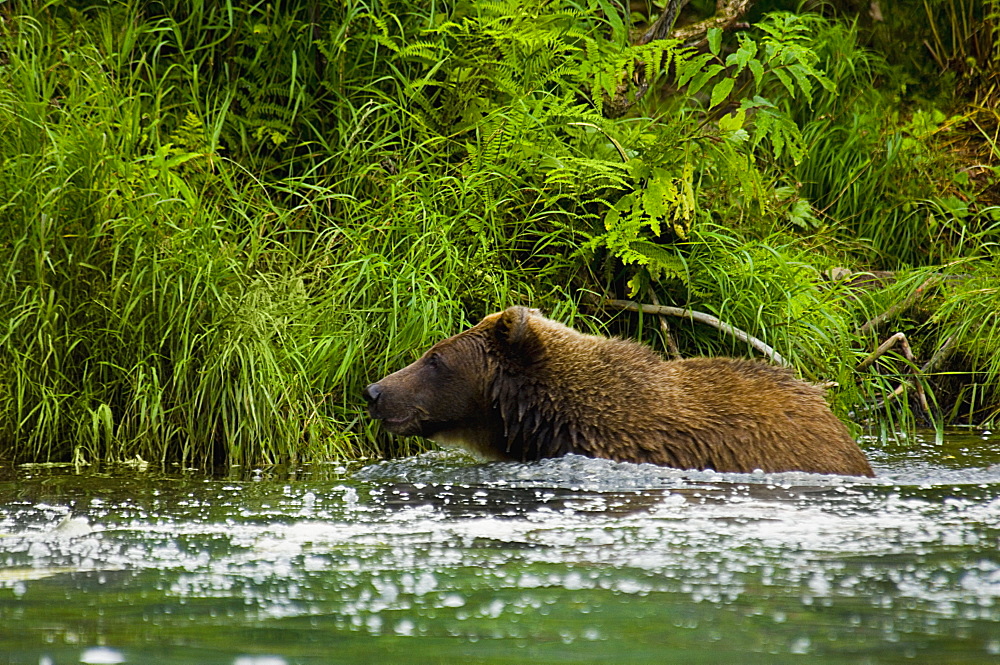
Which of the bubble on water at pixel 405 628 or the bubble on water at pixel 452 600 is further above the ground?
the bubble on water at pixel 452 600

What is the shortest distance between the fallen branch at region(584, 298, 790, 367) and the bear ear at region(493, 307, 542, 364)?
4.41ft

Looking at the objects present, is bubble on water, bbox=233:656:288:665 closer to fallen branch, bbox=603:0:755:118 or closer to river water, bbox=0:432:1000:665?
river water, bbox=0:432:1000:665

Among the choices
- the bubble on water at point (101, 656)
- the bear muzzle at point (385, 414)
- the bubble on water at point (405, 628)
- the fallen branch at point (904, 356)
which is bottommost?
the bubble on water at point (101, 656)

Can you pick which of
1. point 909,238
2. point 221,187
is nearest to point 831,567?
point 221,187

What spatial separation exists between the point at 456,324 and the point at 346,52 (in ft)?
6.78

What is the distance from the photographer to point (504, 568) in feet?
11.5

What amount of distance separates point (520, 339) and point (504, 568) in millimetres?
2576

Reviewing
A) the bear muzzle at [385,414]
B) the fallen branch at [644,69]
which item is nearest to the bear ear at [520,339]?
the bear muzzle at [385,414]

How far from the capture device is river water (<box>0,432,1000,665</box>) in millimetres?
2668

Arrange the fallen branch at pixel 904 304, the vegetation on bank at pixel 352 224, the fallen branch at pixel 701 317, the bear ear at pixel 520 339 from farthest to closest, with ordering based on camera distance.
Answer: the fallen branch at pixel 904 304 < the fallen branch at pixel 701 317 < the vegetation on bank at pixel 352 224 < the bear ear at pixel 520 339

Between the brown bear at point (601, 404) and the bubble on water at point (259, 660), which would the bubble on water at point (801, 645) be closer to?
the bubble on water at point (259, 660)

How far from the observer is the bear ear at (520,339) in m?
5.97

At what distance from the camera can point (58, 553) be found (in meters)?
3.73

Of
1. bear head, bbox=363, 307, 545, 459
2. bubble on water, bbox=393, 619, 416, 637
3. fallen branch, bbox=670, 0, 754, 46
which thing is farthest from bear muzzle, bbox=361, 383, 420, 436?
fallen branch, bbox=670, 0, 754, 46
